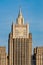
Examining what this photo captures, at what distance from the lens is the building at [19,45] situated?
3550cm

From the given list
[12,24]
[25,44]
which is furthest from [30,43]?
[12,24]

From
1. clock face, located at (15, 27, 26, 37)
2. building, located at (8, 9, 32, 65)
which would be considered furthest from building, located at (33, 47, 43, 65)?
clock face, located at (15, 27, 26, 37)

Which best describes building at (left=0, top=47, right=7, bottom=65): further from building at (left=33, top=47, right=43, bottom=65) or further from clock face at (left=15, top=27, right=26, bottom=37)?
building at (left=33, top=47, right=43, bottom=65)

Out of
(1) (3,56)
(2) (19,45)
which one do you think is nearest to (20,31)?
(2) (19,45)

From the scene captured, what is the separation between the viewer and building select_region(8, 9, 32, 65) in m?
35.5

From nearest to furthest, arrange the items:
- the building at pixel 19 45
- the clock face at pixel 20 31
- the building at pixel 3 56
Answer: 1. the building at pixel 3 56
2. the building at pixel 19 45
3. the clock face at pixel 20 31

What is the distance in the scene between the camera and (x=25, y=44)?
3591 centimetres

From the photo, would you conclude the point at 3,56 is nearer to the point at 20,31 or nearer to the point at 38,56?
the point at 20,31

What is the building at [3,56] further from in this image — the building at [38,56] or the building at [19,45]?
the building at [38,56]

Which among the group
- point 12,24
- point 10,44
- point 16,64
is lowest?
point 16,64

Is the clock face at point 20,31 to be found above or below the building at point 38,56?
above

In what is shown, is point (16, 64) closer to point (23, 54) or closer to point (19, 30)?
point (23, 54)

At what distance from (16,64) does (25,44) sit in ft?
7.75

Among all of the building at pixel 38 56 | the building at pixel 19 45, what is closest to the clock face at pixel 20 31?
the building at pixel 19 45
